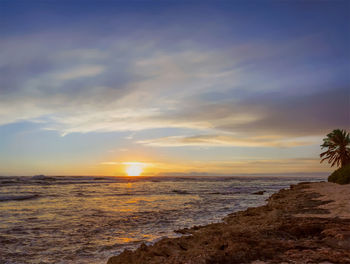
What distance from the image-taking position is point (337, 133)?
1384 inches

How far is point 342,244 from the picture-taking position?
Answer: 560cm

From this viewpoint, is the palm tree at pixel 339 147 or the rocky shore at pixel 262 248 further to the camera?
the palm tree at pixel 339 147

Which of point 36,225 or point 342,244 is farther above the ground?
point 342,244

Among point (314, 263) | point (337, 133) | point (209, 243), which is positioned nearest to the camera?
point (314, 263)

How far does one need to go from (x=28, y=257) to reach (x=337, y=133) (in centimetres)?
3834

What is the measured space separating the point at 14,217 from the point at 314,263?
14785mm

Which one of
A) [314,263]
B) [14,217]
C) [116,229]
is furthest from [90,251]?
[14,217]

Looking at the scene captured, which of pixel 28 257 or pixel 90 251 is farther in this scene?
pixel 90 251

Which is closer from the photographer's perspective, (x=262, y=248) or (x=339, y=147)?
(x=262, y=248)

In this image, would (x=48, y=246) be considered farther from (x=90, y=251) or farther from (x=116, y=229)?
(x=116, y=229)

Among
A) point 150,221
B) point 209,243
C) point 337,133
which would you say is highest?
point 337,133

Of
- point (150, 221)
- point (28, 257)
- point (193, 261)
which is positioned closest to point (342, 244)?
point (193, 261)

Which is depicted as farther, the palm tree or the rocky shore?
the palm tree

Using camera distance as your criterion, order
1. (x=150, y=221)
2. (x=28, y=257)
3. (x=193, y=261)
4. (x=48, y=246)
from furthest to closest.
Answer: (x=150, y=221), (x=48, y=246), (x=28, y=257), (x=193, y=261)
